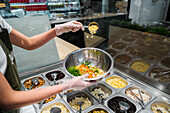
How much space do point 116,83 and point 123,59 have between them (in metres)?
0.38

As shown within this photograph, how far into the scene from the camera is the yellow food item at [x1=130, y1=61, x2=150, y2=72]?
1.34 meters

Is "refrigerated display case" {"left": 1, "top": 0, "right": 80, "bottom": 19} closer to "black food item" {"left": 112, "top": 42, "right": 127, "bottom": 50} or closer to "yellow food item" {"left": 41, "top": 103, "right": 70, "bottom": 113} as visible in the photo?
"black food item" {"left": 112, "top": 42, "right": 127, "bottom": 50}

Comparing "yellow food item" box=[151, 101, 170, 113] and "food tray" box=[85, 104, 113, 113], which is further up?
"food tray" box=[85, 104, 113, 113]

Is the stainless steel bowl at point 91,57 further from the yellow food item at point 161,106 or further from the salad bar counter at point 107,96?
the yellow food item at point 161,106

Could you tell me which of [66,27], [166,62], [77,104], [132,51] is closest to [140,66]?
[132,51]

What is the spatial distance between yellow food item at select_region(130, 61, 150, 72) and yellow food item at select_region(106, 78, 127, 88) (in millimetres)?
242

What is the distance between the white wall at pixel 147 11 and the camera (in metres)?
0.98

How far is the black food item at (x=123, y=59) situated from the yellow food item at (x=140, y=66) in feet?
0.28

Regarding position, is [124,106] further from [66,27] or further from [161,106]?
[66,27]

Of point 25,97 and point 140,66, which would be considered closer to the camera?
point 25,97

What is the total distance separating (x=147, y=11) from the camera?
1.07 m

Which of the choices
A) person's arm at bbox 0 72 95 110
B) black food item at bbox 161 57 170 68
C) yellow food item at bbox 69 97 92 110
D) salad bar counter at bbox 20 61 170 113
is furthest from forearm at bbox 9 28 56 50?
black food item at bbox 161 57 170 68

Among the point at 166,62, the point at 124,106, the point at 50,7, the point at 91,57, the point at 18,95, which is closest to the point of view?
the point at 18,95

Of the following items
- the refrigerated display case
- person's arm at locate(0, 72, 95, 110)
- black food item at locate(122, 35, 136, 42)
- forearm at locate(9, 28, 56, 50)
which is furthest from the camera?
the refrigerated display case
